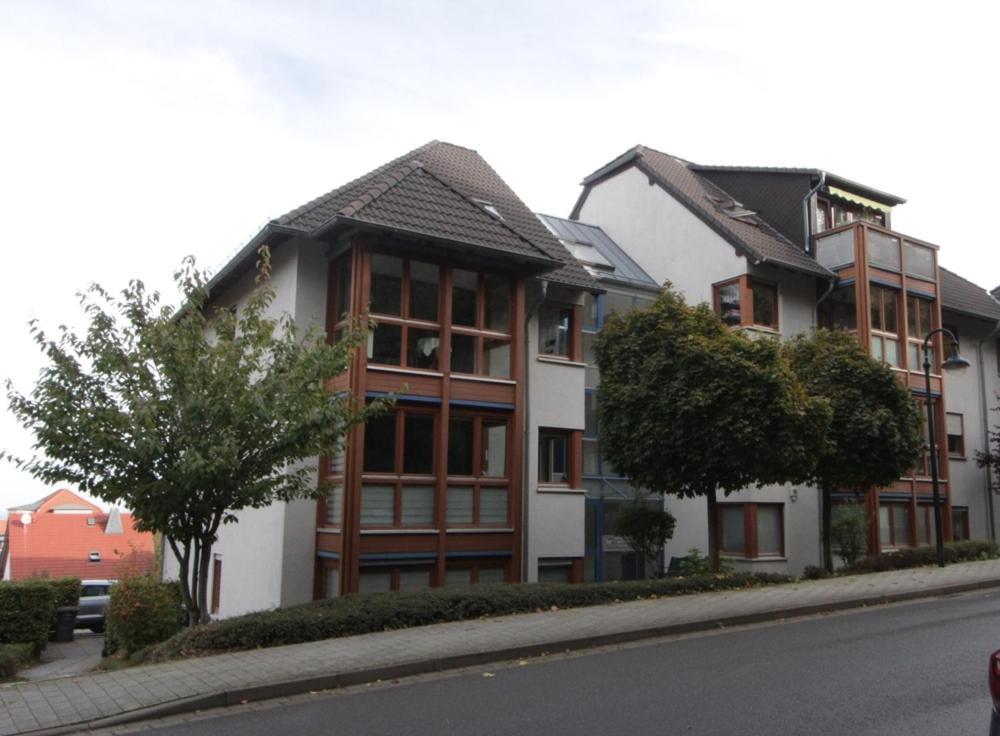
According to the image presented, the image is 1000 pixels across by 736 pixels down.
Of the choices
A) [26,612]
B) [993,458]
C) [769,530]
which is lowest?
[26,612]

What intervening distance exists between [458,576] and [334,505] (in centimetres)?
274

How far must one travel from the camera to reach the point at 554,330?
67.2 feet

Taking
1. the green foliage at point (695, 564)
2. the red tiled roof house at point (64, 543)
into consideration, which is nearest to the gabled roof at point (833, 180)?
the green foliage at point (695, 564)

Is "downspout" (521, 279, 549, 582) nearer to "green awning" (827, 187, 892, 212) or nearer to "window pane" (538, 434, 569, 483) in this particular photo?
"window pane" (538, 434, 569, 483)

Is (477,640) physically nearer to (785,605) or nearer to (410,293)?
(785,605)

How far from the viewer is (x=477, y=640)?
36.3 ft

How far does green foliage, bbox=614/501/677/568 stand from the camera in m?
20.5

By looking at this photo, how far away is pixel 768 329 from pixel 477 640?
15.2m

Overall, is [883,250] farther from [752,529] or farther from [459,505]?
[459,505]

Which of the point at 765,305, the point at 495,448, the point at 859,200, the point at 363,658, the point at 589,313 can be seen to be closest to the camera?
the point at 363,658

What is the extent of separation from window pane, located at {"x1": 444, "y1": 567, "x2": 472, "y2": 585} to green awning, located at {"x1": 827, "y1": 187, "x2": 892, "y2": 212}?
1635 cm

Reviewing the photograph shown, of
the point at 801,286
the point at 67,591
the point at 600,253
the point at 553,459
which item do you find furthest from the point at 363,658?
the point at 801,286

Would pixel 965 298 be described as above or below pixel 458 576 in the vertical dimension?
above

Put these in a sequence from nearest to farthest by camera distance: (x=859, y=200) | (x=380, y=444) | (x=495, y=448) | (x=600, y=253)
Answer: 1. (x=380, y=444)
2. (x=495, y=448)
3. (x=600, y=253)
4. (x=859, y=200)
